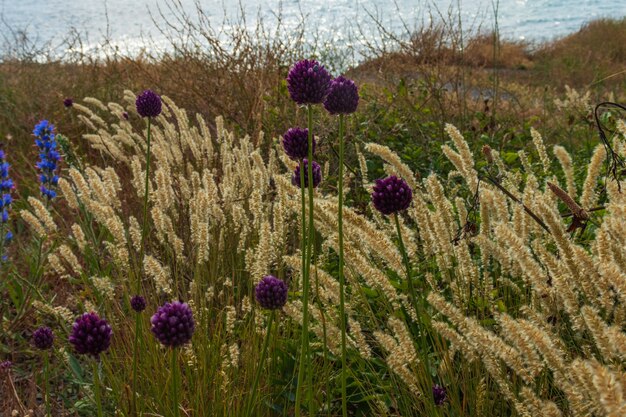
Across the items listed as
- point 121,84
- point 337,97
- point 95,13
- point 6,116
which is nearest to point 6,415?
point 337,97

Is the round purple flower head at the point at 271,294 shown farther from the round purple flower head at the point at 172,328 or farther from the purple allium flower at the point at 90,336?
the purple allium flower at the point at 90,336

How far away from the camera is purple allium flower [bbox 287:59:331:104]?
5.26 feet

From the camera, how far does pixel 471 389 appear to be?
1.95m

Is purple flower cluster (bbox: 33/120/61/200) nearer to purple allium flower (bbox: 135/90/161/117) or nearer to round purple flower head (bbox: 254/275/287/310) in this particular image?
purple allium flower (bbox: 135/90/161/117)

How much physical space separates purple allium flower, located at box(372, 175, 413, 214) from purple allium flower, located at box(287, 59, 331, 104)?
28 centimetres

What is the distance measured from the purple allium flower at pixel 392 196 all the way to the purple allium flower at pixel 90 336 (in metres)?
0.75

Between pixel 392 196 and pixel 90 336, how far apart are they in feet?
2.73

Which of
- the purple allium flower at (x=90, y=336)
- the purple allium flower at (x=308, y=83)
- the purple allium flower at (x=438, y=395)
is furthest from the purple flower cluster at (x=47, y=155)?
the purple allium flower at (x=438, y=395)

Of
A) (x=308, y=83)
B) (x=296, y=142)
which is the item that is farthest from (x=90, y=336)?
(x=308, y=83)

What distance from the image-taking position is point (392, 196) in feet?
5.05

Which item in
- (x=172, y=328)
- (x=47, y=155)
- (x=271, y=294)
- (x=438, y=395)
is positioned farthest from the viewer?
(x=47, y=155)

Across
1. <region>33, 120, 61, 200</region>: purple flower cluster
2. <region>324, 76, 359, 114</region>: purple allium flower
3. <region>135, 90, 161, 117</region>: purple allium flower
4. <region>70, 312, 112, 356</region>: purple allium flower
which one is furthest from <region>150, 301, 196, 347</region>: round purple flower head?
<region>33, 120, 61, 200</region>: purple flower cluster

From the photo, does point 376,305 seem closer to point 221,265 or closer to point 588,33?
point 221,265

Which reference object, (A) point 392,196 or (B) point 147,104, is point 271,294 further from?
(B) point 147,104
